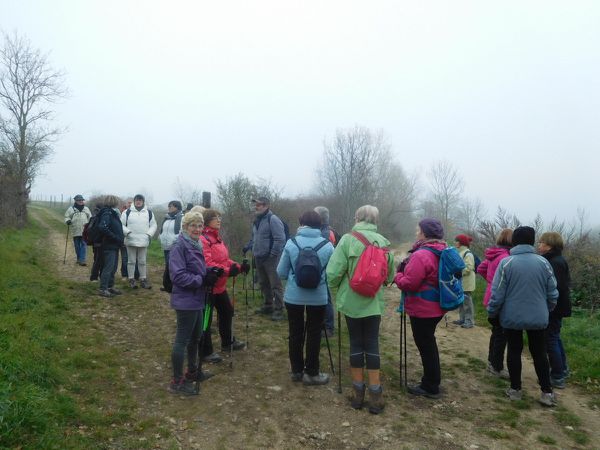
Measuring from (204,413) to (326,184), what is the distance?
21.9m

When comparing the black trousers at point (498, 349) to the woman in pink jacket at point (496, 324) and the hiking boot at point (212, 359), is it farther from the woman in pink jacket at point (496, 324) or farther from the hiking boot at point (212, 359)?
the hiking boot at point (212, 359)

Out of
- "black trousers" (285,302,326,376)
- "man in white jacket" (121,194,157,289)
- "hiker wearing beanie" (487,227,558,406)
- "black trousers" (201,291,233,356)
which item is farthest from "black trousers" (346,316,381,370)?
"man in white jacket" (121,194,157,289)

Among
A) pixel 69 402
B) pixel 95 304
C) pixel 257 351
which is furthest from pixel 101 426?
pixel 95 304

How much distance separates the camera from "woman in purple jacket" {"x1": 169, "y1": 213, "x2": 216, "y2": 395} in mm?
4125

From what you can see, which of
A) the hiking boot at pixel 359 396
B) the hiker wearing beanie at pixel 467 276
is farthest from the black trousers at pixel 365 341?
the hiker wearing beanie at pixel 467 276

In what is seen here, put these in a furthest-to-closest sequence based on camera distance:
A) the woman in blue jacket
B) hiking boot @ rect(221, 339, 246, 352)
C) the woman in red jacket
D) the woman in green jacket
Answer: hiking boot @ rect(221, 339, 246, 352) < the woman in red jacket < the woman in blue jacket < the woman in green jacket

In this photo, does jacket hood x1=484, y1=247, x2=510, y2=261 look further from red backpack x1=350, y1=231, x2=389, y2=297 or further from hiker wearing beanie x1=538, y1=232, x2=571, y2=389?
red backpack x1=350, y1=231, x2=389, y2=297

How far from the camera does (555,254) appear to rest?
483 cm

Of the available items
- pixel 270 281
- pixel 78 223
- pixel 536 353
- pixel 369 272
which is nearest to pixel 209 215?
pixel 369 272

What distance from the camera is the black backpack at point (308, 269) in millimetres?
4340

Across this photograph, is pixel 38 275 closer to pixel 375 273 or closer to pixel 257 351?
pixel 257 351

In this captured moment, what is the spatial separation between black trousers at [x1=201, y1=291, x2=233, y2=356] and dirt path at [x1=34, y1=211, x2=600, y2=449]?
11.4 inches

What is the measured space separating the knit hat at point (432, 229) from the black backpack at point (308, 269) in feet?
4.00

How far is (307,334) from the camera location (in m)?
4.57
